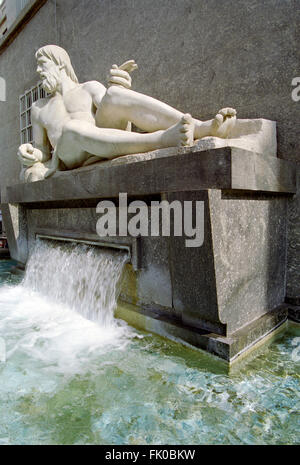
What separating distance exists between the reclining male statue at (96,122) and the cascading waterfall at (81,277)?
3.20 ft

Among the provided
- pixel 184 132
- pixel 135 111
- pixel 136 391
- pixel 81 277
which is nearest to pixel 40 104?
pixel 135 111

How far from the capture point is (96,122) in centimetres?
Result: 335

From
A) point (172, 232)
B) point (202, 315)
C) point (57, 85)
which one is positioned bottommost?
point (202, 315)

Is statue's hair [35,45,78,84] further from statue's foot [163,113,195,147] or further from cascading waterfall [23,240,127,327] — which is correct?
statue's foot [163,113,195,147]

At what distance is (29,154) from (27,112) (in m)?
3.85

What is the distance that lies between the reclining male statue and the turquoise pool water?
1590 millimetres

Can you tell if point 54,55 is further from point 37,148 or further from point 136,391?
point 136,391

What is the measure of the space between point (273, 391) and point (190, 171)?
→ 1.42m

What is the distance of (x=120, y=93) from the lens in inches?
118

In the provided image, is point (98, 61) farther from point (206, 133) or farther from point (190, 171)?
point (190, 171)

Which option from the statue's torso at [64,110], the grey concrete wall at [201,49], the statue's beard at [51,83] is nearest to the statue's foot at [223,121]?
the grey concrete wall at [201,49]

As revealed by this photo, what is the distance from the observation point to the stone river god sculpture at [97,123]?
246cm

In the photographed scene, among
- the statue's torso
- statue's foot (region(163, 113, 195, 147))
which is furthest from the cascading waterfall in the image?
the statue's torso

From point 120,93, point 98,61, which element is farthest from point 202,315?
point 98,61
